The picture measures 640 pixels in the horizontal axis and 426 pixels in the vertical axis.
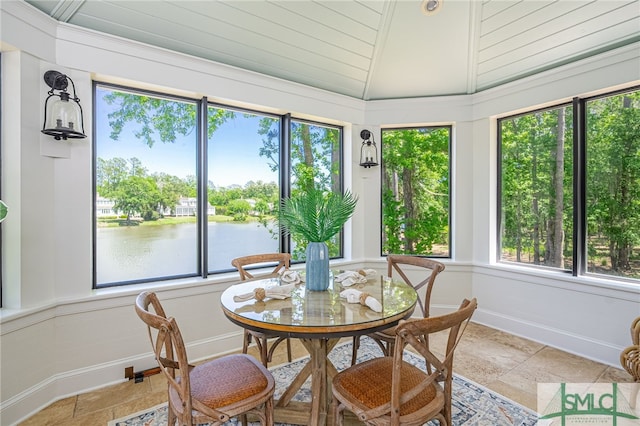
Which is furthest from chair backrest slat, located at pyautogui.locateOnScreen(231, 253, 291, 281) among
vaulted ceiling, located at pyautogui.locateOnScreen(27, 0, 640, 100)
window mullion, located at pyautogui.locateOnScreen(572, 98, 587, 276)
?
window mullion, located at pyautogui.locateOnScreen(572, 98, 587, 276)

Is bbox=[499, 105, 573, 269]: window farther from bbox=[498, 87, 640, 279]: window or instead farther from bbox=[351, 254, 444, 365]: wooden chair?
bbox=[351, 254, 444, 365]: wooden chair

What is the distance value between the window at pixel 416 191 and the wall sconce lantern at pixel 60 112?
309 cm

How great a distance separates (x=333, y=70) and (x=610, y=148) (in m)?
2.71

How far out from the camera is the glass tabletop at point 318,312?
140 cm

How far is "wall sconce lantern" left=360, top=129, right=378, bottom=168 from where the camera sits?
12.0 ft

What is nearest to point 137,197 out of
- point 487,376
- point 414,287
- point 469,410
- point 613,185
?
point 414,287

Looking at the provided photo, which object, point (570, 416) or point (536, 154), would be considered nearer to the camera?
point (570, 416)

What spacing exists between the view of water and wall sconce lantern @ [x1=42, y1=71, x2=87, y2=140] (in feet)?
2.61

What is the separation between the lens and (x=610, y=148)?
2.75 m

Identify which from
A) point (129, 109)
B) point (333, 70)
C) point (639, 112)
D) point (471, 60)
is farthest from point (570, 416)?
point (129, 109)

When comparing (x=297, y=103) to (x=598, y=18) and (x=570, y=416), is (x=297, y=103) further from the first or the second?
(x=570, y=416)

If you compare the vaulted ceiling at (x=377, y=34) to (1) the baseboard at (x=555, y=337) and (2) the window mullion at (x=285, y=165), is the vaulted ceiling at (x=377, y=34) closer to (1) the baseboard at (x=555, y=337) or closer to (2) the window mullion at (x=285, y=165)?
(2) the window mullion at (x=285, y=165)

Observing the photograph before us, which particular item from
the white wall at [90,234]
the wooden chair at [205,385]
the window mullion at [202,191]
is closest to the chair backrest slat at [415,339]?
the wooden chair at [205,385]

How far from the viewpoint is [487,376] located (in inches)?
95.6
